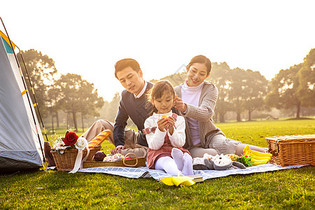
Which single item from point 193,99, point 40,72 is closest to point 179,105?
point 193,99

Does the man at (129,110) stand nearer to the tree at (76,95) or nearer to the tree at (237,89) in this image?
the tree at (76,95)

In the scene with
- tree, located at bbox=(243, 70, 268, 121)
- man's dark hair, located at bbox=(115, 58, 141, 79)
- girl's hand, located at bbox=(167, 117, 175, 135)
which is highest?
man's dark hair, located at bbox=(115, 58, 141, 79)

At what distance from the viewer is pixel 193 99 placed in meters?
4.82

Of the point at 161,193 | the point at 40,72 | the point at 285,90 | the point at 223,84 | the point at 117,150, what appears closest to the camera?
the point at 161,193

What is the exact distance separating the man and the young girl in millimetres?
813

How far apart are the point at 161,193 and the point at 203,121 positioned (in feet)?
6.53

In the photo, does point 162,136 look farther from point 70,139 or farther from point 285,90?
point 285,90

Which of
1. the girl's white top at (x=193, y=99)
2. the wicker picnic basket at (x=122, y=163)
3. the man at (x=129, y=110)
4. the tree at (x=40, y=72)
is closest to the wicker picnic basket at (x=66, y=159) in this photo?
the wicker picnic basket at (x=122, y=163)

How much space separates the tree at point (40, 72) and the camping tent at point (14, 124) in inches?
845

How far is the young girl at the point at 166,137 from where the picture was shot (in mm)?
3443

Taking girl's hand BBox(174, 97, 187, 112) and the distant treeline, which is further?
the distant treeline

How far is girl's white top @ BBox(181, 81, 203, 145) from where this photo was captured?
471 centimetres

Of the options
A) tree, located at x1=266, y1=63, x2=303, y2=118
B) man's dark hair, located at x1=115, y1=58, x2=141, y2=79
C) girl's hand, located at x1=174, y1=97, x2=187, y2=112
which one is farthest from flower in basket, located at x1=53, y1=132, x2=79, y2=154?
tree, located at x1=266, y1=63, x2=303, y2=118

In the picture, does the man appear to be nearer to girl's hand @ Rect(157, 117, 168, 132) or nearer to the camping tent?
the camping tent
